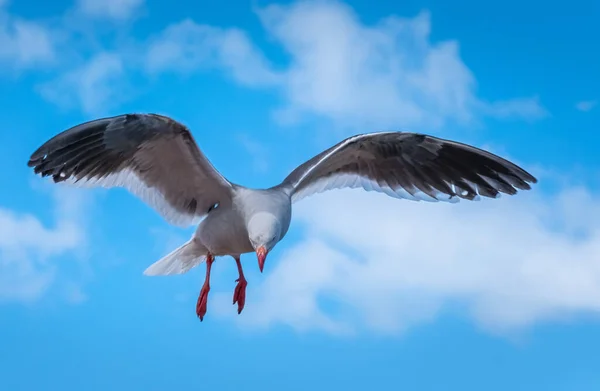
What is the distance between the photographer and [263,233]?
783cm

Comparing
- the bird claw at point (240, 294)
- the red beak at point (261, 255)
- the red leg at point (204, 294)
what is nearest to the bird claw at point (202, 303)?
the red leg at point (204, 294)

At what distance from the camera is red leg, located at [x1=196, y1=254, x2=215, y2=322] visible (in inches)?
362

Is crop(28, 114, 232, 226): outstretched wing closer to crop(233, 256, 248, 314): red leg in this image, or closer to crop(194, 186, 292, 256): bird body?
crop(194, 186, 292, 256): bird body

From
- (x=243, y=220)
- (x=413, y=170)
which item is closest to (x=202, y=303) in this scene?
(x=243, y=220)

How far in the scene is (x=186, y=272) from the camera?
32.7 feet

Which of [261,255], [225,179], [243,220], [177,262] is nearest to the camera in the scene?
[261,255]

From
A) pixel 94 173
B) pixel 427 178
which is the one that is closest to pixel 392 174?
pixel 427 178

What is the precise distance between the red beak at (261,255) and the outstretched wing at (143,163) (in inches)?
43.8

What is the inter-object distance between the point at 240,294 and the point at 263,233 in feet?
5.83

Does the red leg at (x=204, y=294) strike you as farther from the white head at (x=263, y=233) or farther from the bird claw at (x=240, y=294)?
the white head at (x=263, y=233)

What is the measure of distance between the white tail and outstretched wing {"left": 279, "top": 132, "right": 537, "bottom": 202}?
136cm

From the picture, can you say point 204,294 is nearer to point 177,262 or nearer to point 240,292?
point 240,292

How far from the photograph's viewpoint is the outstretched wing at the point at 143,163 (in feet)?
27.3

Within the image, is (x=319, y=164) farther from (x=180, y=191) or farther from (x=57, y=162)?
(x=57, y=162)
